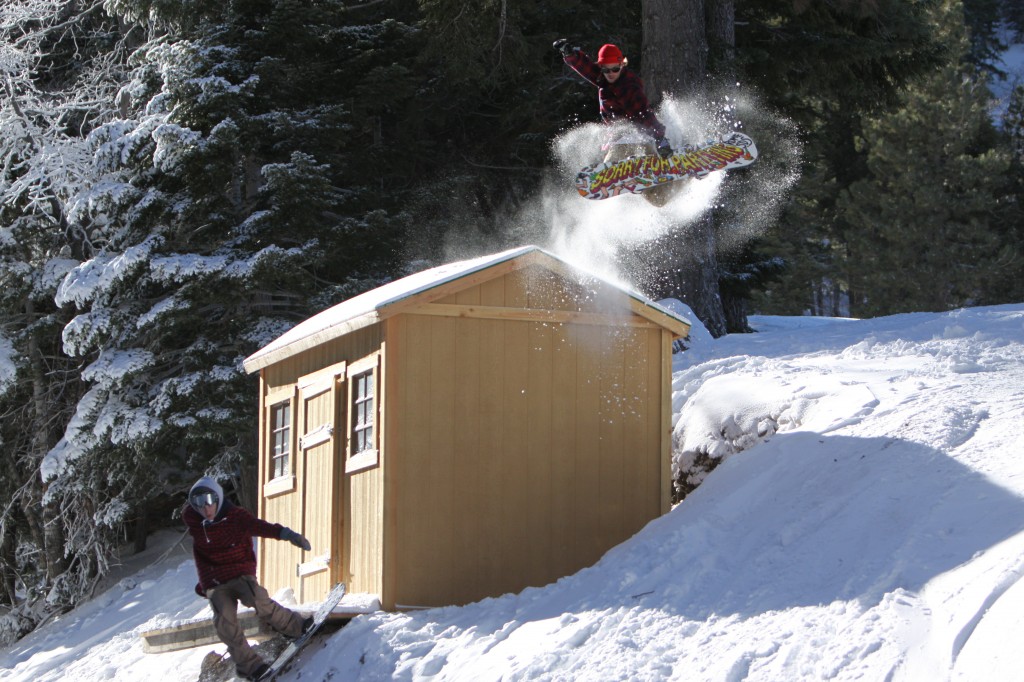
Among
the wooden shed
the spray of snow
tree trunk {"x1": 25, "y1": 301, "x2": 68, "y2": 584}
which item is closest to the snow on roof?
the wooden shed

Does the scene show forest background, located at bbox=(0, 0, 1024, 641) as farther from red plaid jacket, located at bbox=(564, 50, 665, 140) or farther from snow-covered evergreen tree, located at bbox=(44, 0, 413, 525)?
red plaid jacket, located at bbox=(564, 50, 665, 140)

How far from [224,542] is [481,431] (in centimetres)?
204

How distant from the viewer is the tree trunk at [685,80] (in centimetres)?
1528

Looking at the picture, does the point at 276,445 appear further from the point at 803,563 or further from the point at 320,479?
the point at 803,563

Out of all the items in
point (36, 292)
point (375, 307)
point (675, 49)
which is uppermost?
point (675, 49)

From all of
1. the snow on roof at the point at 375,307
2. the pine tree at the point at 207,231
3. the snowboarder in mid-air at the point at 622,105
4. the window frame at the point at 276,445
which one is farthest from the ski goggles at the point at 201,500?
the snowboarder in mid-air at the point at 622,105

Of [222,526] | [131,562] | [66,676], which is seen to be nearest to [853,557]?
[222,526]

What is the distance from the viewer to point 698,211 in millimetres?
15562

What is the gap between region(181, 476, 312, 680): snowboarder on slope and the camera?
836 cm

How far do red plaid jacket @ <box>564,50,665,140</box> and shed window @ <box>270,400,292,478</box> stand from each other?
454cm

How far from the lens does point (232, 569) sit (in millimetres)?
8461

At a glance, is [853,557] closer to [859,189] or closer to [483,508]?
[483,508]

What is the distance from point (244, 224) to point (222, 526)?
A: 7.34 metres

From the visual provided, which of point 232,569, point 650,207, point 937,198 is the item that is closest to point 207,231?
point 650,207
